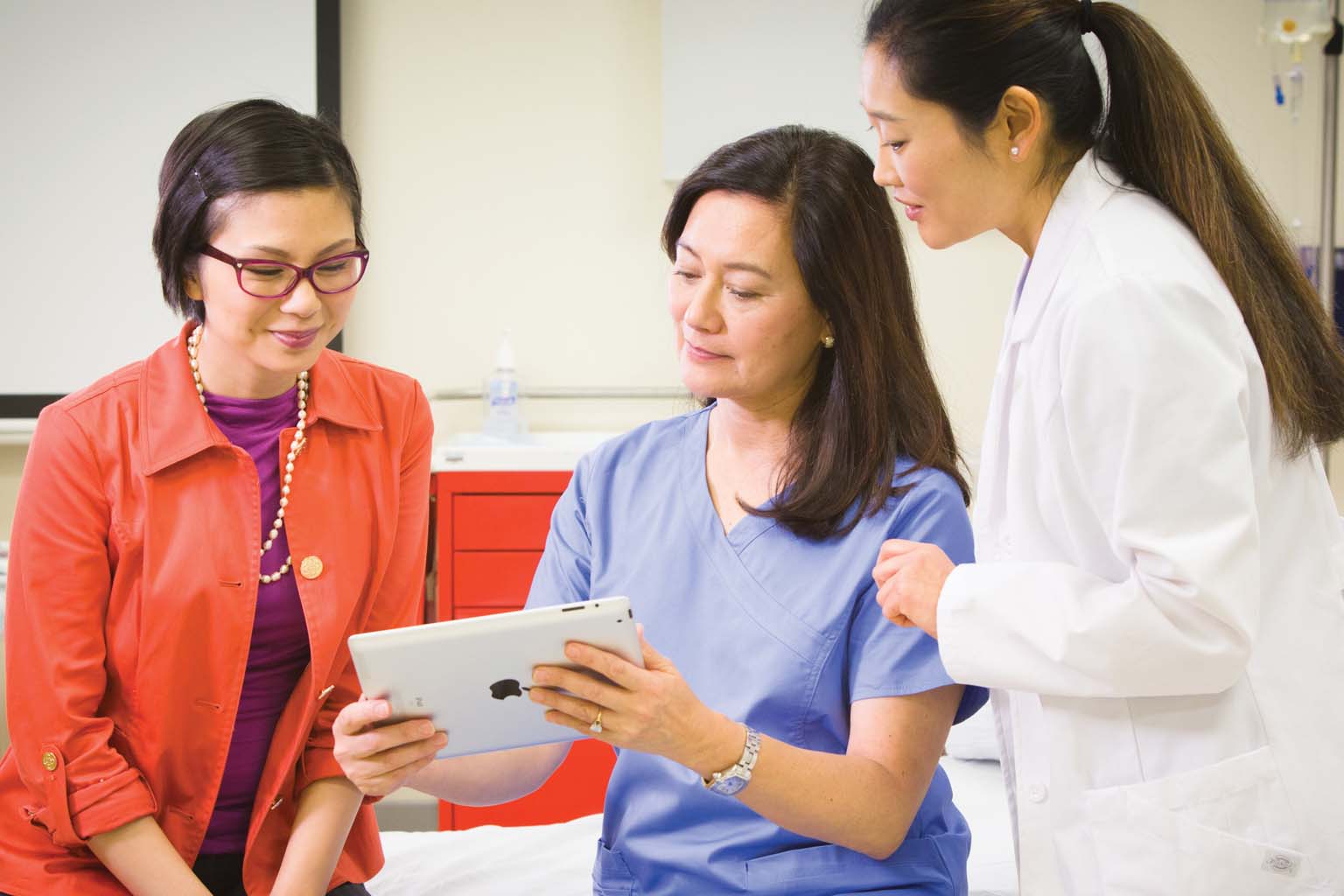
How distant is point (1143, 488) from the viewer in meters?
0.99

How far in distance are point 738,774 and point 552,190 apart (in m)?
2.30

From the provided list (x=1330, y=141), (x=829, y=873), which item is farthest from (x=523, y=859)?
(x=1330, y=141)

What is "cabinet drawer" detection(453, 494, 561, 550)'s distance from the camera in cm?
269

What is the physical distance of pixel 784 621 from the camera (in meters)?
1.26

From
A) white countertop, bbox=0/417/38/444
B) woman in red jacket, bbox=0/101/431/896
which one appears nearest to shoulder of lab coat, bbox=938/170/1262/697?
woman in red jacket, bbox=0/101/431/896

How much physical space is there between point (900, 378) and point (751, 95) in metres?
1.90

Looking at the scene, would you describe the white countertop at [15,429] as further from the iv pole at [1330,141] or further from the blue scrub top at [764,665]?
the iv pole at [1330,141]

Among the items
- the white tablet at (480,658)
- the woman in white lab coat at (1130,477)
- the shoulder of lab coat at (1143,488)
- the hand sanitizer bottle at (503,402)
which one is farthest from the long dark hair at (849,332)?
the hand sanitizer bottle at (503,402)

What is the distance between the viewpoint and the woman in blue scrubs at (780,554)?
1.20 metres

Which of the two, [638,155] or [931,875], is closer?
[931,875]

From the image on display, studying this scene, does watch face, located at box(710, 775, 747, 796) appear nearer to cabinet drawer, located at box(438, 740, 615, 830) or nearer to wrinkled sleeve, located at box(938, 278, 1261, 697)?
wrinkled sleeve, located at box(938, 278, 1261, 697)

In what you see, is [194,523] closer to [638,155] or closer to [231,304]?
[231,304]

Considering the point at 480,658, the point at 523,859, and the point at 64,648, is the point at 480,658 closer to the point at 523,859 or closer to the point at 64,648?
the point at 64,648

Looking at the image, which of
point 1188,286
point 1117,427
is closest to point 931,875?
point 1117,427
